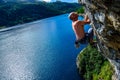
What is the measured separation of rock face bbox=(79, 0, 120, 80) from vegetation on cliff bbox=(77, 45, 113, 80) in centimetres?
3070

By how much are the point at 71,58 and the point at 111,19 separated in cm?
5593

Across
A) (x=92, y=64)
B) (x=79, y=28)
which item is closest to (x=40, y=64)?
(x=92, y=64)

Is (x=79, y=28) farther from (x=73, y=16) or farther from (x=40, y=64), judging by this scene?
(x=40, y=64)

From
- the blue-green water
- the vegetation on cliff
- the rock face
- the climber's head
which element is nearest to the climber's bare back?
the climber's head

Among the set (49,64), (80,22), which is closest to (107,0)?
(80,22)

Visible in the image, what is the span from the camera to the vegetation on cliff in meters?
47.7

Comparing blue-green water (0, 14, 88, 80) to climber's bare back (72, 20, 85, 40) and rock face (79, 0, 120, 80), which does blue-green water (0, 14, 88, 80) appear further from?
rock face (79, 0, 120, 80)

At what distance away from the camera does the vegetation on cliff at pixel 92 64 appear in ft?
156

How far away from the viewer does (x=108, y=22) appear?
38.2 ft

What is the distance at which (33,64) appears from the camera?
69.1 m

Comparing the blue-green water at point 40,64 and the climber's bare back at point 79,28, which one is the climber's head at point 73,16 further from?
the blue-green water at point 40,64

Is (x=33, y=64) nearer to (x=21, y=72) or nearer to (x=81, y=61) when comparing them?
(x=21, y=72)

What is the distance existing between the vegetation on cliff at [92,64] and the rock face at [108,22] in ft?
101

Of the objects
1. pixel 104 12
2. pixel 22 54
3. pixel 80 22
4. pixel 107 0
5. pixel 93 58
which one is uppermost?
pixel 107 0
